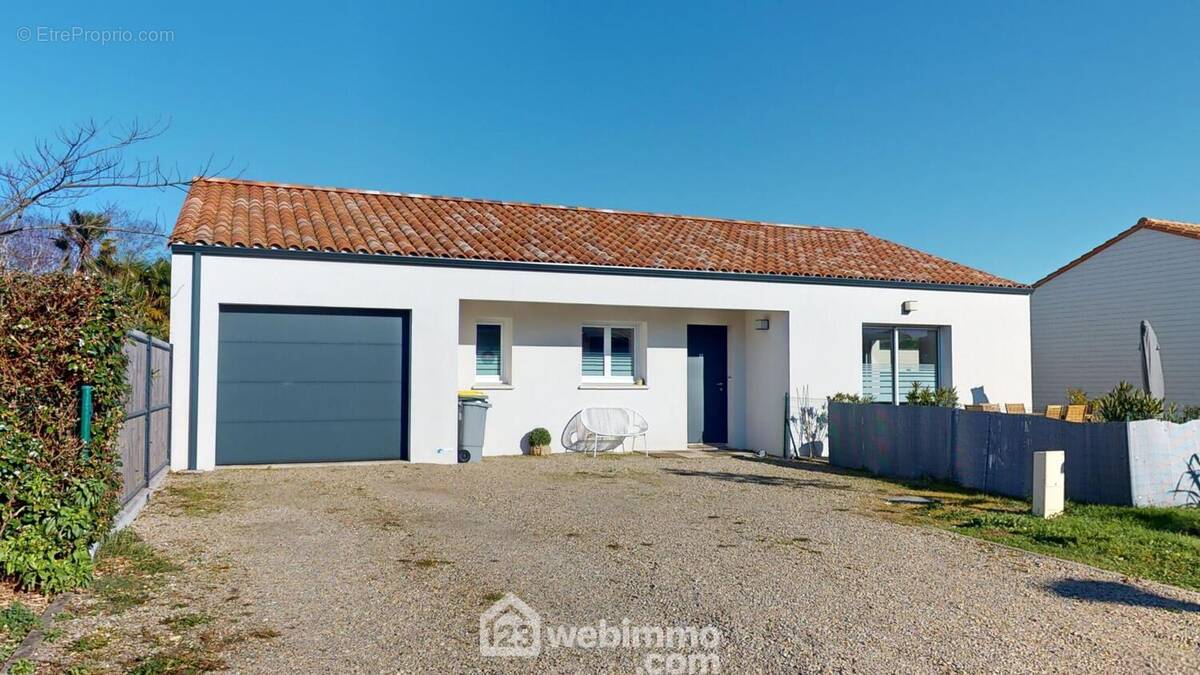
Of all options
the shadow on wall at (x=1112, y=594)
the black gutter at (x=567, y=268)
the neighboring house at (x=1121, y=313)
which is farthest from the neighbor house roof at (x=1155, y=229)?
the shadow on wall at (x=1112, y=594)

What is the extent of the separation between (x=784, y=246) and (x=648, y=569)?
1267cm

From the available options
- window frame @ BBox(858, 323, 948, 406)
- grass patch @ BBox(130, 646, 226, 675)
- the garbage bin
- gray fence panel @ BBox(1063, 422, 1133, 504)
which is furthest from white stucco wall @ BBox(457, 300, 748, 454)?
grass patch @ BBox(130, 646, 226, 675)

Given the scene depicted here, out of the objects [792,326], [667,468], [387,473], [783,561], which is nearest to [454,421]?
[387,473]

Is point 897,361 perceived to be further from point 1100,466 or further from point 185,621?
point 185,621

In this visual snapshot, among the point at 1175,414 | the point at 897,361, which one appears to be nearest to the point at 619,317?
the point at 897,361

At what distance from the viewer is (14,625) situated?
4.75m

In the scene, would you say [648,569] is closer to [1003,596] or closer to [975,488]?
[1003,596]

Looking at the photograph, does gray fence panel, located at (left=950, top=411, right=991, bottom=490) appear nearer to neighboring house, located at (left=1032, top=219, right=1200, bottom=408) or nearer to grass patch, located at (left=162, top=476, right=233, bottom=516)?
grass patch, located at (left=162, top=476, right=233, bottom=516)

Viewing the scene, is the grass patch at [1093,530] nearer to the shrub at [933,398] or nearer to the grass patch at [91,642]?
the shrub at [933,398]

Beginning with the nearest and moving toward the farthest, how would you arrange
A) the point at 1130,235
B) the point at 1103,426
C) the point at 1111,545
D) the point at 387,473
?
the point at 1111,545 < the point at 1103,426 < the point at 387,473 < the point at 1130,235

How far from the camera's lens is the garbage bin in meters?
13.5

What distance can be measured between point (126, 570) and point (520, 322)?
9120mm

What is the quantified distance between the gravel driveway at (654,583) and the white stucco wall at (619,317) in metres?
2.90

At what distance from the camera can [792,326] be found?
15.5 m
